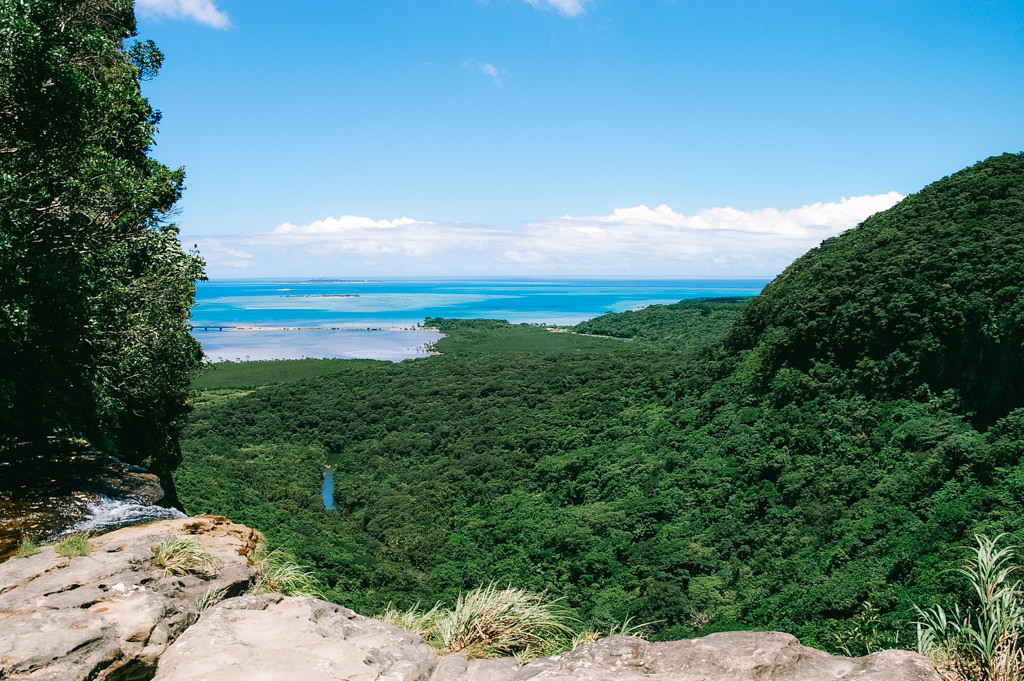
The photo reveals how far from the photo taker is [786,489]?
2680 centimetres

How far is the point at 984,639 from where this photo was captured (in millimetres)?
4219

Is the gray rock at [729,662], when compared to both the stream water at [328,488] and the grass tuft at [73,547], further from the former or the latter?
the stream water at [328,488]

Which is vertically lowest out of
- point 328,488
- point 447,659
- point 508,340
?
point 328,488

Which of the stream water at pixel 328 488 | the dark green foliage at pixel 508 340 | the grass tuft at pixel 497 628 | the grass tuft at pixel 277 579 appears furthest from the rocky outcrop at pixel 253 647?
the dark green foliage at pixel 508 340

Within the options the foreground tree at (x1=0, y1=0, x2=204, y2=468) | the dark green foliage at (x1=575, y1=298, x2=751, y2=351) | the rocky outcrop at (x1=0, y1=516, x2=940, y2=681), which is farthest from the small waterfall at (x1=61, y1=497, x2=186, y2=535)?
the dark green foliage at (x1=575, y1=298, x2=751, y2=351)

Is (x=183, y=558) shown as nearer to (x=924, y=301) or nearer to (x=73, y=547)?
(x=73, y=547)

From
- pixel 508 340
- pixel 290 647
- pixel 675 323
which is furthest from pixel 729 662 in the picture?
pixel 675 323

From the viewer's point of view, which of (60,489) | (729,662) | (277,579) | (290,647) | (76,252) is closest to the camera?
(729,662)

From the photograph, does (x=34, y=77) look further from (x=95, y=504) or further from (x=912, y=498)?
(x=912, y=498)

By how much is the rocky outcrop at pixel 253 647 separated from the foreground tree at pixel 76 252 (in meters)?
4.96

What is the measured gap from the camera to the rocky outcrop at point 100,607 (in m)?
4.30

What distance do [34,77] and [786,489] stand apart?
94.5 ft

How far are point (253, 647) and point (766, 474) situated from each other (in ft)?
93.8

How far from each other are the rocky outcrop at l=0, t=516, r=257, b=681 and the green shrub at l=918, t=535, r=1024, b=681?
6114 millimetres
